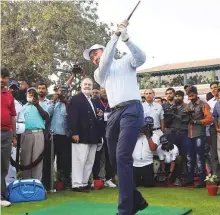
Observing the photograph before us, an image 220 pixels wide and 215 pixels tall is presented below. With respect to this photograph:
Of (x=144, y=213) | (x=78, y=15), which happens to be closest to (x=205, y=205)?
(x=144, y=213)

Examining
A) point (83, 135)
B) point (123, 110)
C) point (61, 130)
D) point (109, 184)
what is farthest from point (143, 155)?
point (123, 110)

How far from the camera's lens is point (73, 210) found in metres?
4.94

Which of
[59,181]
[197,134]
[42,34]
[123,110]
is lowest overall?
[59,181]

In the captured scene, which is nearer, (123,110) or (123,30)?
(123,30)

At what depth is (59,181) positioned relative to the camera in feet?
23.6

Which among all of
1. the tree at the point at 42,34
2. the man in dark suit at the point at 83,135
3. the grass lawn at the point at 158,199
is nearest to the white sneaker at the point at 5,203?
the grass lawn at the point at 158,199

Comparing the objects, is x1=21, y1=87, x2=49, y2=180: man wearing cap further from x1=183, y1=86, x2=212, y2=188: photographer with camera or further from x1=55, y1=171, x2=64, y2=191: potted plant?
x1=183, y1=86, x2=212, y2=188: photographer with camera

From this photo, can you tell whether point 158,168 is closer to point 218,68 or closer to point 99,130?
point 99,130

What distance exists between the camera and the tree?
20.6 meters

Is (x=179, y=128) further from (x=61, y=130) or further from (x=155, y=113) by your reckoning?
(x=61, y=130)

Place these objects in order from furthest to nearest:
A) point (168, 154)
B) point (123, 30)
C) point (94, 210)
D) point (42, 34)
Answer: point (42, 34) < point (168, 154) < point (94, 210) < point (123, 30)

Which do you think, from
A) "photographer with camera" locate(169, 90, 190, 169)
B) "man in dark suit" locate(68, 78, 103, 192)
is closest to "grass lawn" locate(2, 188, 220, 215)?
"man in dark suit" locate(68, 78, 103, 192)

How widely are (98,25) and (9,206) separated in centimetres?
1862

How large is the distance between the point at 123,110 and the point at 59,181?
343cm
